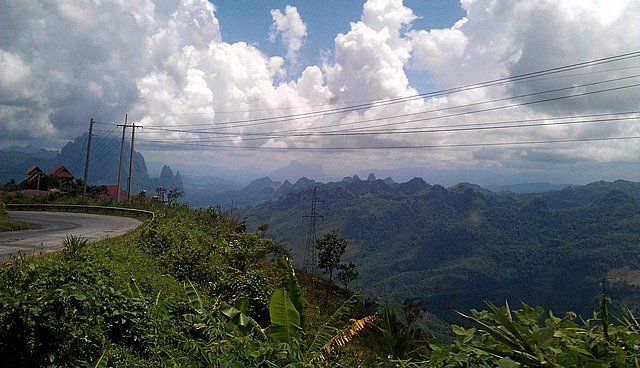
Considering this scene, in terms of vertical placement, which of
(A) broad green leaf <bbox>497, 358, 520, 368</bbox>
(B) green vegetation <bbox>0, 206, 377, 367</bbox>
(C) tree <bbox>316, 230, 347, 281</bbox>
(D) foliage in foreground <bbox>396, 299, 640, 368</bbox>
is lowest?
(C) tree <bbox>316, 230, 347, 281</bbox>

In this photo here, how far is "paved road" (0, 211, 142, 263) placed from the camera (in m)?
17.0

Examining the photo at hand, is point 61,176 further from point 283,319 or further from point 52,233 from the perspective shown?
point 283,319

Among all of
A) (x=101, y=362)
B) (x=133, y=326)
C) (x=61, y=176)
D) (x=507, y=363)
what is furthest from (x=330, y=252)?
(x=61, y=176)

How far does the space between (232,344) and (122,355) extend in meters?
3.05

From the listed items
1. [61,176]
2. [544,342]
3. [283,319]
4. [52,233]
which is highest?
[544,342]

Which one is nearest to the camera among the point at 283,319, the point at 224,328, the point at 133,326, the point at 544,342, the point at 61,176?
the point at 544,342

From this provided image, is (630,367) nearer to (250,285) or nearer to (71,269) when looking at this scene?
(71,269)

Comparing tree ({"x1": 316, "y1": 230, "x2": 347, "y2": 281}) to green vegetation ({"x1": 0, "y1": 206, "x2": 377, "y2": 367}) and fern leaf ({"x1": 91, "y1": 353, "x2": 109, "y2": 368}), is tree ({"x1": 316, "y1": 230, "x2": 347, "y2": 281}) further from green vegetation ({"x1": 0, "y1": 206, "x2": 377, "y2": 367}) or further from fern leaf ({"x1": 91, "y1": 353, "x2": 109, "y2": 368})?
fern leaf ({"x1": 91, "y1": 353, "x2": 109, "y2": 368})

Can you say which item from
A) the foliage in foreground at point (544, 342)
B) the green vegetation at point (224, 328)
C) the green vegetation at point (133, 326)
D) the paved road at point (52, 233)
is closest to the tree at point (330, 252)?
the paved road at point (52, 233)

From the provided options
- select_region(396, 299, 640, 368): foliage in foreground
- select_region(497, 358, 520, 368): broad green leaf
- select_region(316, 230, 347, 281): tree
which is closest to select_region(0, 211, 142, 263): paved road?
select_region(396, 299, 640, 368): foliage in foreground

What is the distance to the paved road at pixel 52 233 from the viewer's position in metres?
17.0

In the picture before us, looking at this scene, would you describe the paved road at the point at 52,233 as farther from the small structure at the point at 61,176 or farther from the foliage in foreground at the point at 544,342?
the small structure at the point at 61,176

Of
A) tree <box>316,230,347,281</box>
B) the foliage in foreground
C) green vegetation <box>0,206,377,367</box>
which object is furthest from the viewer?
tree <box>316,230,347,281</box>

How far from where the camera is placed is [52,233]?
22266 millimetres
